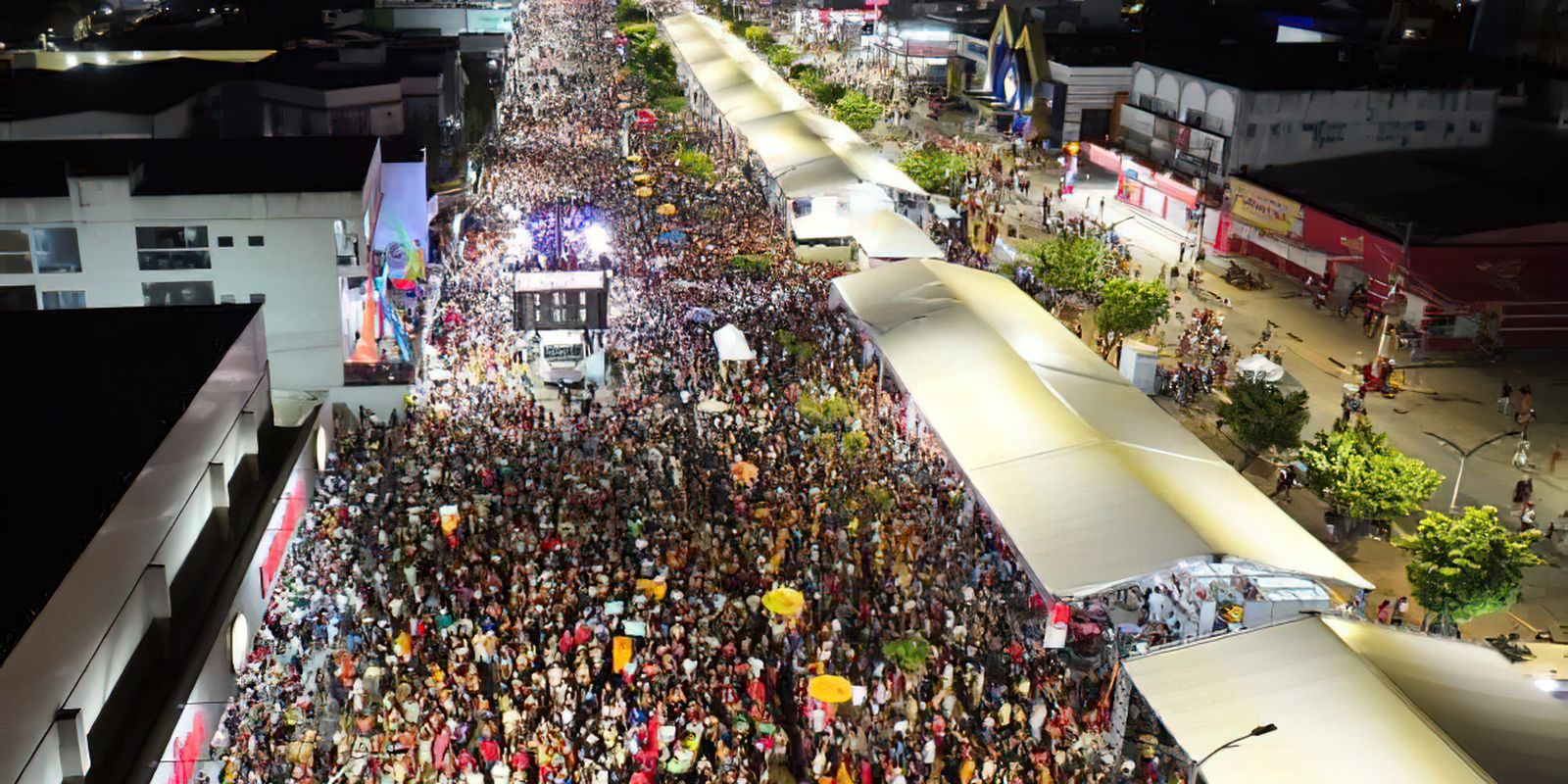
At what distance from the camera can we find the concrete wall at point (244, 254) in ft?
110

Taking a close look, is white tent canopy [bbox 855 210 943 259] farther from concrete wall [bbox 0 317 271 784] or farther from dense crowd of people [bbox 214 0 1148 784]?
concrete wall [bbox 0 317 271 784]

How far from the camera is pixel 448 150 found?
188ft

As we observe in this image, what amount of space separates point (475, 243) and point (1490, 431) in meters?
35.7

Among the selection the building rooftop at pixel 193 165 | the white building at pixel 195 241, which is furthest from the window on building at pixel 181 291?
the building rooftop at pixel 193 165

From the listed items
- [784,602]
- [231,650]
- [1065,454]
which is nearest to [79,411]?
[231,650]

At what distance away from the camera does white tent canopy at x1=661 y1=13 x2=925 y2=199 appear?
5625 centimetres

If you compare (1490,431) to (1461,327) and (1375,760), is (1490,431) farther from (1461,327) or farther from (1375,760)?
(1375,760)

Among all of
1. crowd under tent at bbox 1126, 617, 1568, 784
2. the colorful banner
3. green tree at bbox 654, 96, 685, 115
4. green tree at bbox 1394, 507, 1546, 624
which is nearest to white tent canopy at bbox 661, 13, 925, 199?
green tree at bbox 654, 96, 685, 115

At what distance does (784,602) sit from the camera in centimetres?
2441

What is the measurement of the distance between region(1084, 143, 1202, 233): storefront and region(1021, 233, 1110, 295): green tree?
13339 millimetres

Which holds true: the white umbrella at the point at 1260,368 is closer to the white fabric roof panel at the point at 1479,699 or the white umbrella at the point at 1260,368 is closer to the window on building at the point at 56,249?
the white fabric roof panel at the point at 1479,699

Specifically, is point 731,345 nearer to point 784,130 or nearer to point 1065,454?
point 1065,454

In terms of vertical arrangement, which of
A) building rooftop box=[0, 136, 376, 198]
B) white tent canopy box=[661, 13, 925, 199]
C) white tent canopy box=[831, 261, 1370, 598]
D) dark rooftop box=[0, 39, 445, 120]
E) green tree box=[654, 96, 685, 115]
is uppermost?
building rooftop box=[0, 136, 376, 198]

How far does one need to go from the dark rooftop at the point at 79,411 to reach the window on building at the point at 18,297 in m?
12.2
